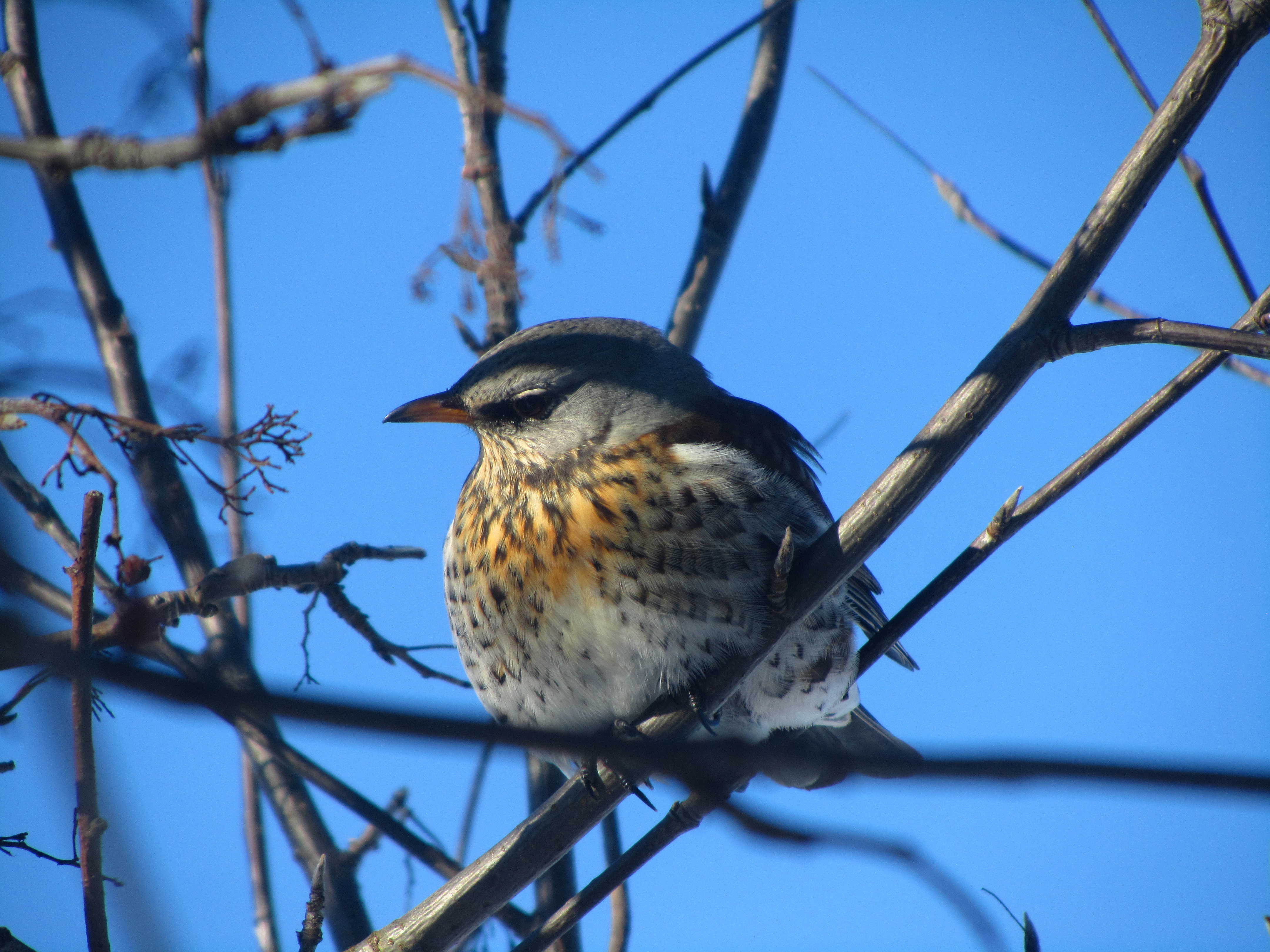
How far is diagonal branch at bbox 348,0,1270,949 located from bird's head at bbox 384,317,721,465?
1240 mm

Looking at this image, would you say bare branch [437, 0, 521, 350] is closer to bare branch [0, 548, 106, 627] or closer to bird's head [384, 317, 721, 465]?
bird's head [384, 317, 721, 465]

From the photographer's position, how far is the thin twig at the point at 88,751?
56.4 inches

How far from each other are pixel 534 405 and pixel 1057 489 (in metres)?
1.96

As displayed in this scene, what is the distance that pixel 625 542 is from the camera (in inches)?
125

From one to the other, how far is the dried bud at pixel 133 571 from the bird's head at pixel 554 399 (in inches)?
67.0

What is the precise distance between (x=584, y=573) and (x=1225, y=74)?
2134mm

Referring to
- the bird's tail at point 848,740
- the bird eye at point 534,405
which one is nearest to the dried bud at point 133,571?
the bird eye at point 534,405

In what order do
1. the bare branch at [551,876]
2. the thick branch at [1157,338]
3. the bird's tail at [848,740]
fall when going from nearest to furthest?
the thick branch at [1157,338], the bare branch at [551,876], the bird's tail at [848,740]

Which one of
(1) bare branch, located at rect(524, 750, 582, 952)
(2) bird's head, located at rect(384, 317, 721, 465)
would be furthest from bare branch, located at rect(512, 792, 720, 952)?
(2) bird's head, located at rect(384, 317, 721, 465)

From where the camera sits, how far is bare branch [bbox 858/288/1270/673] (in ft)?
7.17

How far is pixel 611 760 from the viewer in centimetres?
66

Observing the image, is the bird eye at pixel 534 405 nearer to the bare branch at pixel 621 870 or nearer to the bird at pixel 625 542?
the bird at pixel 625 542

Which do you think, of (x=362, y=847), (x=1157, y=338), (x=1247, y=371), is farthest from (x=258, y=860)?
(x=1247, y=371)

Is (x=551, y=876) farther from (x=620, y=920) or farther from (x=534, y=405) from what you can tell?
(x=534, y=405)
